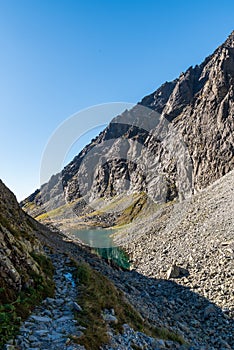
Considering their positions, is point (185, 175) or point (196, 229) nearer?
point (196, 229)

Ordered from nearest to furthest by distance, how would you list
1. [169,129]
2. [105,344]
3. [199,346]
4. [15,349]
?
[15,349] < [105,344] < [199,346] < [169,129]

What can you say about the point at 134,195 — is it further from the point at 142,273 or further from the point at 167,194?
the point at 142,273

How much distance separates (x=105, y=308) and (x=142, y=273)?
19.7 m

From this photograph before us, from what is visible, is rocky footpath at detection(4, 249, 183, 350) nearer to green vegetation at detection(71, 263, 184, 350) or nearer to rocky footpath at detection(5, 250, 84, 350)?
rocky footpath at detection(5, 250, 84, 350)

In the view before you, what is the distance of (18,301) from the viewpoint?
8.23 meters

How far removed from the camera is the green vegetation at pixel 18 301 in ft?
22.3

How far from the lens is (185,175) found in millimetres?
125125

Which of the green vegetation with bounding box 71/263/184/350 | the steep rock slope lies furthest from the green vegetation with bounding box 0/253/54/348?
the green vegetation with bounding box 71/263/184/350

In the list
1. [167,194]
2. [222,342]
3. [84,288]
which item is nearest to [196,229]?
[222,342]

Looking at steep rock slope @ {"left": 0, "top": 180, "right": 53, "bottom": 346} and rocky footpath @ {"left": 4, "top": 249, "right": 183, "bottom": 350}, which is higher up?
steep rock slope @ {"left": 0, "top": 180, "right": 53, "bottom": 346}

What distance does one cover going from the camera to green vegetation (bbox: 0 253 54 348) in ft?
22.3

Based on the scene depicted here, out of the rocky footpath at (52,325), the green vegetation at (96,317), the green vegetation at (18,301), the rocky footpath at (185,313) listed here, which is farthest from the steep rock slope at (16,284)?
the rocky footpath at (185,313)

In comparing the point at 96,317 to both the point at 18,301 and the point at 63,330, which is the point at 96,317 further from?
the point at 18,301

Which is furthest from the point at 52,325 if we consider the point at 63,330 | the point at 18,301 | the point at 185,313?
the point at 185,313
